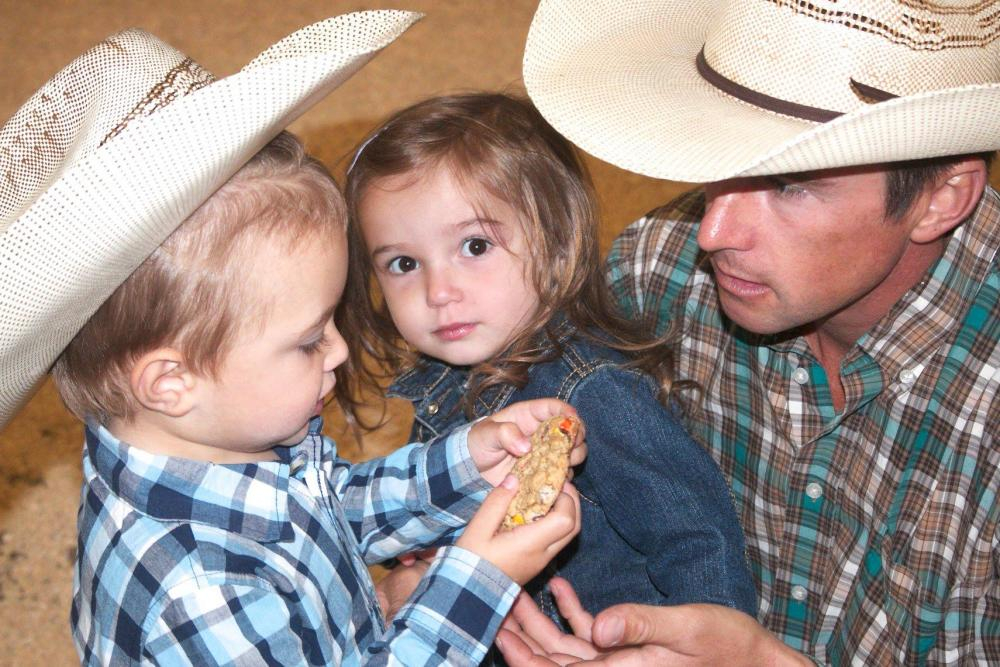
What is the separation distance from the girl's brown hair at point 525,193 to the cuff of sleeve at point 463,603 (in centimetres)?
39

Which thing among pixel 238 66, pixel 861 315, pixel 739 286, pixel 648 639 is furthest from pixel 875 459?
pixel 238 66

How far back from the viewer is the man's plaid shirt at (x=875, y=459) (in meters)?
1.39

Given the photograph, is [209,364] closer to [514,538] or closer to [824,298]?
[514,538]

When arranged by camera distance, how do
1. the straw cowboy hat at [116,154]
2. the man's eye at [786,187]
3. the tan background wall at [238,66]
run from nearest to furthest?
the straw cowboy hat at [116,154] → the man's eye at [786,187] → the tan background wall at [238,66]

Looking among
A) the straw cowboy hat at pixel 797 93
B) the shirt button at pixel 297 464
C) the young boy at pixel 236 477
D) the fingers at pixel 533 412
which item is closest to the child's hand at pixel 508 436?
the fingers at pixel 533 412

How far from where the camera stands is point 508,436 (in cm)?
A: 134

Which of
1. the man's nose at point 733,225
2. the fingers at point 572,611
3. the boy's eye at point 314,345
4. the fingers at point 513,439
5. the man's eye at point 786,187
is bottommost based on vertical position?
the fingers at point 572,611

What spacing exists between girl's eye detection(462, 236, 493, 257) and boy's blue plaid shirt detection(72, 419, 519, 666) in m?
0.40

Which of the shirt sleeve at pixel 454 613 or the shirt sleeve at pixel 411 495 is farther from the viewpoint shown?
the shirt sleeve at pixel 411 495

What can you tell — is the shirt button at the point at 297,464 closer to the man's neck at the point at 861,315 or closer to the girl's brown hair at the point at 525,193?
the girl's brown hair at the point at 525,193

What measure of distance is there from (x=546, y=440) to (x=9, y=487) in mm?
1708

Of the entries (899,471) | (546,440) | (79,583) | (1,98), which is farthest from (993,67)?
(1,98)

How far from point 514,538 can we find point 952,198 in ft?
2.29

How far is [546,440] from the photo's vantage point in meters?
1.27
